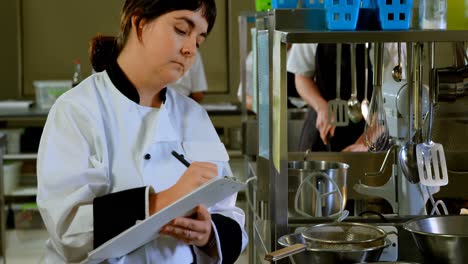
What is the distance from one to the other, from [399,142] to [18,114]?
3.66m

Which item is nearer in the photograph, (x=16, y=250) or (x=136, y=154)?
(x=136, y=154)

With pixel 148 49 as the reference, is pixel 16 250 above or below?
below

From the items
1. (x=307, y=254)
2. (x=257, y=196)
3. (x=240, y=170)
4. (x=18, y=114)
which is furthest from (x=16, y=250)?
(x=307, y=254)

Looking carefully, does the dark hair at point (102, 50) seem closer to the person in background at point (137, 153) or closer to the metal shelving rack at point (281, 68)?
the person in background at point (137, 153)

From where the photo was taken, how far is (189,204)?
1.51 metres

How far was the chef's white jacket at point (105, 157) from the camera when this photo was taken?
1.59 m

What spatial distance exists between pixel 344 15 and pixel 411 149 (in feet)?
1.31

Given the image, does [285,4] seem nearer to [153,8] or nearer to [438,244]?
[153,8]

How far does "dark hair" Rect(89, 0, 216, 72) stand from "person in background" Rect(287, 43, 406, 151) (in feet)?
5.52

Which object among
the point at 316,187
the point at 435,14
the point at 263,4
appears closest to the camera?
the point at 435,14

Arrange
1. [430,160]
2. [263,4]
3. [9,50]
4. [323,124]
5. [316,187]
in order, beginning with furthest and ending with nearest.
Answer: [9,50] → [323,124] → [263,4] → [316,187] → [430,160]

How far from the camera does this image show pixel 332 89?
3.61 m

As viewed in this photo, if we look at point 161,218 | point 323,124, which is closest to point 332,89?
point 323,124

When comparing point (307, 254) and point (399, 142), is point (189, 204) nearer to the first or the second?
point (307, 254)
